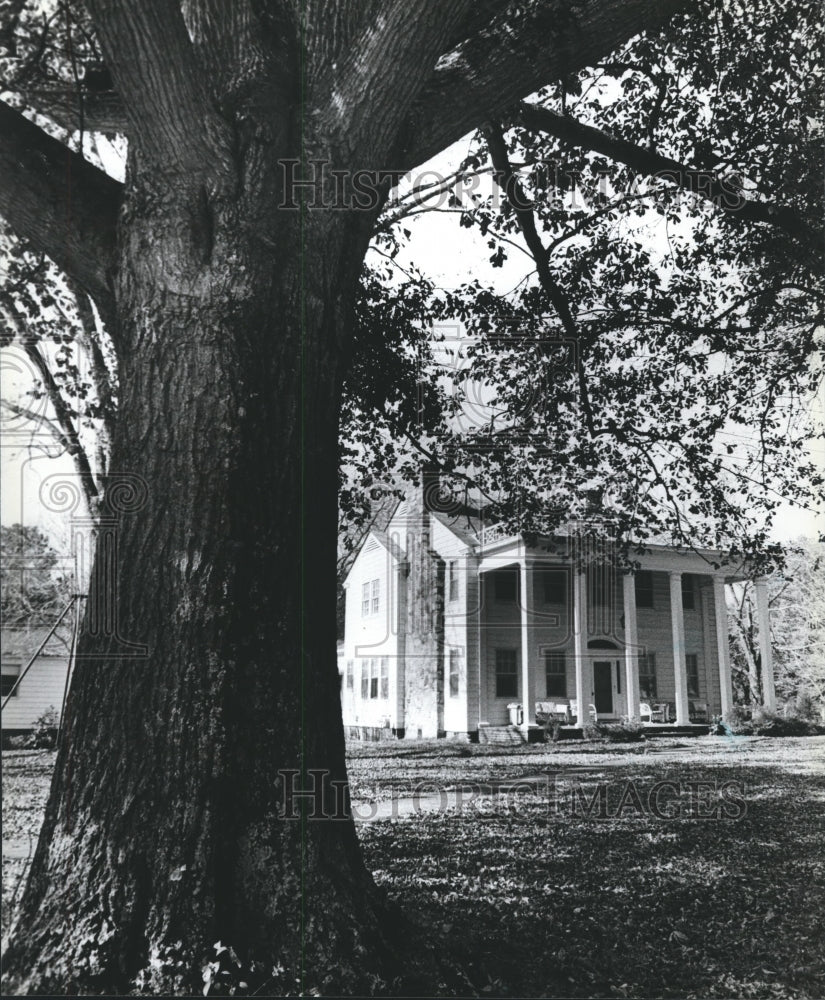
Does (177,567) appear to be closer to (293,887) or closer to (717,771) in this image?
(293,887)

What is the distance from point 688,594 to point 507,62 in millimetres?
8576

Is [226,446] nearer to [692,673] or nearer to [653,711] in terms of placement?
[692,673]

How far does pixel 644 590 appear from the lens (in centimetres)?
1099

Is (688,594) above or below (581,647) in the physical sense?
above

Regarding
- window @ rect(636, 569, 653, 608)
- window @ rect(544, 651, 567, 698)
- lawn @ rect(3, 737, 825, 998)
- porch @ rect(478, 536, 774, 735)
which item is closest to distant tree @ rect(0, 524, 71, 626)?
lawn @ rect(3, 737, 825, 998)

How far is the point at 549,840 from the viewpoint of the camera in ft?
17.9

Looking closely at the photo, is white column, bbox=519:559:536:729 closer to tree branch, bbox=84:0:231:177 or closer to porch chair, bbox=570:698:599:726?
porch chair, bbox=570:698:599:726

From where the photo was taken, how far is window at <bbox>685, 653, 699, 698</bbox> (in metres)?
10.5

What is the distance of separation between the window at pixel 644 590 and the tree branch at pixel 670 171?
172 inches

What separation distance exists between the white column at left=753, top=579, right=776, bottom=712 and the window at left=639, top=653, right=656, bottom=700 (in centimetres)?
161

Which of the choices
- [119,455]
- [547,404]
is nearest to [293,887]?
[119,455]

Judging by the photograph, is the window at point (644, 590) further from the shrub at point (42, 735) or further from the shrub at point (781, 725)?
the shrub at point (42, 735)

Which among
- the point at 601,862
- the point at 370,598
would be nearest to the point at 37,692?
the point at 370,598

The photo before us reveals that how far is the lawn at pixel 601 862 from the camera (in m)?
3.15
